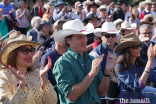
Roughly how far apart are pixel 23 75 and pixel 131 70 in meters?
2.32

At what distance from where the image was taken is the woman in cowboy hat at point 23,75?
3.07 metres

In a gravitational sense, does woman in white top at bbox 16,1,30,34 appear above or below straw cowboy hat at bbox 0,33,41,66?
below

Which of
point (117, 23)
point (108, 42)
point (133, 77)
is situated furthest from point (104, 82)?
point (117, 23)

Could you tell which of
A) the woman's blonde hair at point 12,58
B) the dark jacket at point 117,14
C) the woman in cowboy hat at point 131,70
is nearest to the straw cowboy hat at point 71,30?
the woman's blonde hair at point 12,58

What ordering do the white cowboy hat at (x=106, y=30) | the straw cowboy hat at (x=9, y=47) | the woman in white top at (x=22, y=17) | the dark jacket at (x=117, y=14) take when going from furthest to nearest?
the woman in white top at (x=22, y=17)
the dark jacket at (x=117, y=14)
the white cowboy hat at (x=106, y=30)
the straw cowboy hat at (x=9, y=47)

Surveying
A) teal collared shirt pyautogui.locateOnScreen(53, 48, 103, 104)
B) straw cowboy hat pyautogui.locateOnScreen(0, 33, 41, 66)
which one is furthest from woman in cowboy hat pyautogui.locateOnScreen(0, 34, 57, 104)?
teal collared shirt pyautogui.locateOnScreen(53, 48, 103, 104)

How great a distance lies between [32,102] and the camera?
319 cm

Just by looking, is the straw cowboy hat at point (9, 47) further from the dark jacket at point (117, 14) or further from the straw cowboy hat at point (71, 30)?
the dark jacket at point (117, 14)

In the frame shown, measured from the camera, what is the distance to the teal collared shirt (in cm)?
313

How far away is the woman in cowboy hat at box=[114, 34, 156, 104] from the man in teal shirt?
103 centimetres

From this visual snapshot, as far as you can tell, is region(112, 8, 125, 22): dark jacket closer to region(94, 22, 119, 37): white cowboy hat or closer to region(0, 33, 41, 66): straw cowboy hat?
region(94, 22, 119, 37): white cowboy hat

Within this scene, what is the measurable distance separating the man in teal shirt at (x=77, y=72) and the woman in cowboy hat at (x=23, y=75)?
0.18 m

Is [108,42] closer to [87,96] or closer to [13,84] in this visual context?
[87,96]

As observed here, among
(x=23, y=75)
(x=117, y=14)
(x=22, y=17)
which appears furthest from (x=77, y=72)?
(x=22, y=17)
